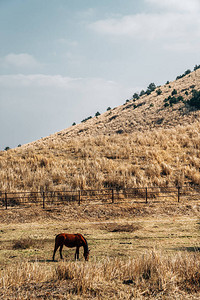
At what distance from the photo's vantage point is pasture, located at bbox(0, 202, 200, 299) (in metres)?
5.93

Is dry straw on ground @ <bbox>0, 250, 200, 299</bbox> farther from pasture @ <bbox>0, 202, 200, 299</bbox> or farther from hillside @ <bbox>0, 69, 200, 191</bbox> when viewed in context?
hillside @ <bbox>0, 69, 200, 191</bbox>

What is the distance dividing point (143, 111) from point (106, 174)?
44.8 m

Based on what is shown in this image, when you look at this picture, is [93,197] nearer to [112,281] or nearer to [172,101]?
[112,281]

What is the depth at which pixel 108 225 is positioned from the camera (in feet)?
50.8

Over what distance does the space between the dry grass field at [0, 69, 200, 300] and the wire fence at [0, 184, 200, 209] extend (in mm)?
623

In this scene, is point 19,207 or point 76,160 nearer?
point 19,207

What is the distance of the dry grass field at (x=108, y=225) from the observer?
20.0 feet

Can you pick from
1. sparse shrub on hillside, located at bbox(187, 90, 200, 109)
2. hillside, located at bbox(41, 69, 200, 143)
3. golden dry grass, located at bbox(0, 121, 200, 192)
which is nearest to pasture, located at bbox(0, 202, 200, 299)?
golden dry grass, located at bbox(0, 121, 200, 192)

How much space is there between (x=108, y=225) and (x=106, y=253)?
193 inches

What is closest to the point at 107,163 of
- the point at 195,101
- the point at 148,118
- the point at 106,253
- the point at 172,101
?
the point at 106,253

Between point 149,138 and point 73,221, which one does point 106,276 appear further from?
point 149,138

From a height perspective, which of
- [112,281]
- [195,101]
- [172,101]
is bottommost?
[112,281]

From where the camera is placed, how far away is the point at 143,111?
66.8 m

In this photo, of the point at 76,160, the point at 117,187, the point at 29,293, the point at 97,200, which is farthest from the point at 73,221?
the point at 76,160
